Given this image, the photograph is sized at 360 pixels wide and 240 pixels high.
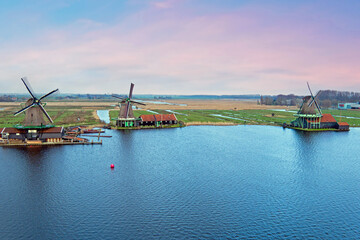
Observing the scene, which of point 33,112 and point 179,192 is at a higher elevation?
point 33,112

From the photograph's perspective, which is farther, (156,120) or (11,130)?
Answer: (156,120)

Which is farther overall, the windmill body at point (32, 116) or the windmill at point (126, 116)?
the windmill at point (126, 116)

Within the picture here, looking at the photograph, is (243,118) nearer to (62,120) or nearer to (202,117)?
(202,117)

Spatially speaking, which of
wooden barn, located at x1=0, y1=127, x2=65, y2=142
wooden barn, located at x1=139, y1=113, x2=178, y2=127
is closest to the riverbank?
wooden barn, located at x1=139, y1=113, x2=178, y2=127

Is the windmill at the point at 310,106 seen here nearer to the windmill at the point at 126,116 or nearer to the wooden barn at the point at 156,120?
the wooden barn at the point at 156,120

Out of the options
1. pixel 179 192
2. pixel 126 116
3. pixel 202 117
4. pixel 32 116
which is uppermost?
pixel 32 116

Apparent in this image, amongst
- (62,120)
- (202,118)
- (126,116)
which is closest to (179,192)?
(126,116)

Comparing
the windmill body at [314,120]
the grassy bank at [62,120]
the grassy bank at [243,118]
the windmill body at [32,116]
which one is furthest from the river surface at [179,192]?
the grassy bank at [243,118]

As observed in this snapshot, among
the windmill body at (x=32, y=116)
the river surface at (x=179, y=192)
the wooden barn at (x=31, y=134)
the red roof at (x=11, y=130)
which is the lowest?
the river surface at (x=179, y=192)

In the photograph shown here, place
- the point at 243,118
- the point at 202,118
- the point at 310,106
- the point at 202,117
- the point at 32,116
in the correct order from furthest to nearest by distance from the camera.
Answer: the point at 243,118 → the point at 202,117 → the point at 202,118 → the point at 310,106 → the point at 32,116
